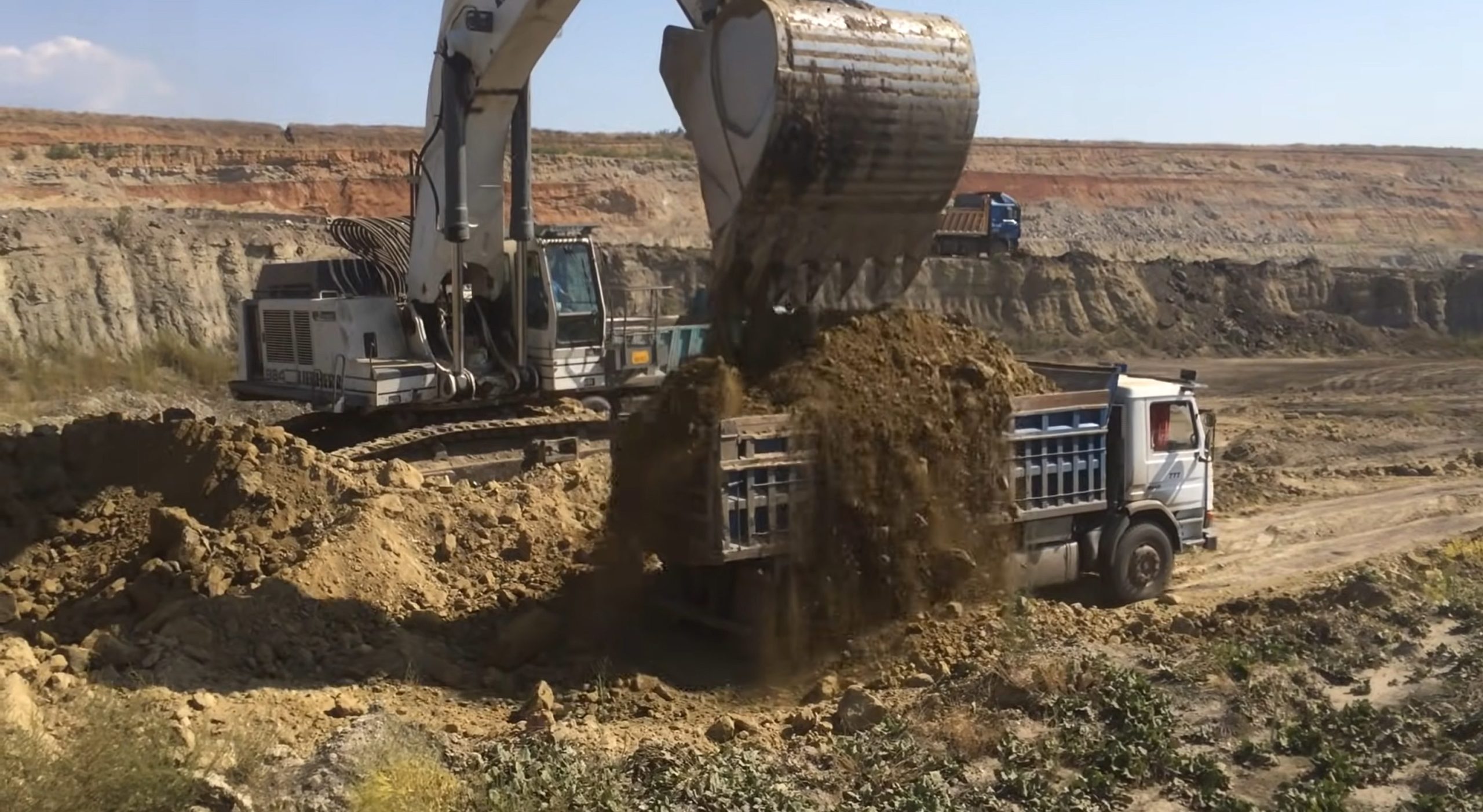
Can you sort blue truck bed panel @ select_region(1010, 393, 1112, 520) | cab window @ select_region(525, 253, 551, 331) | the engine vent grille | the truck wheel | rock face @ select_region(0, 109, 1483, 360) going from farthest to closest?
rock face @ select_region(0, 109, 1483, 360)
the truck wheel
the engine vent grille
cab window @ select_region(525, 253, 551, 331)
blue truck bed panel @ select_region(1010, 393, 1112, 520)

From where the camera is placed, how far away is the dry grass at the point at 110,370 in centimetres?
2292

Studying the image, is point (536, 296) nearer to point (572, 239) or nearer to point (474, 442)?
point (572, 239)

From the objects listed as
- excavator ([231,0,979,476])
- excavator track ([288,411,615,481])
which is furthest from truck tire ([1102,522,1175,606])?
→ excavator track ([288,411,615,481])

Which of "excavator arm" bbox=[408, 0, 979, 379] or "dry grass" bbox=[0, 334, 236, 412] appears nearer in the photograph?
"excavator arm" bbox=[408, 0, 979, 379]

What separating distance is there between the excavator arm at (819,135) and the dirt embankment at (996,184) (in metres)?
30.9

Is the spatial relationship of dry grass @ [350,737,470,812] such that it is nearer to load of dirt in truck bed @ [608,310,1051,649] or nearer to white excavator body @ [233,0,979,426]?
load of dirt in truck bed @ [608,310,1051,649]

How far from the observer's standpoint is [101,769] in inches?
249

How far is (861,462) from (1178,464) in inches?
135

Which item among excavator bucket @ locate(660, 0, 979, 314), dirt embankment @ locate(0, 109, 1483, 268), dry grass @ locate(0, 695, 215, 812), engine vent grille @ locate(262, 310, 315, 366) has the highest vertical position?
dirt embankment @ locate(0, 109, 1483, 268)

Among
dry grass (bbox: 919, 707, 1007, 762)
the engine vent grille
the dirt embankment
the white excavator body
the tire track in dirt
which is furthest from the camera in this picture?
the dirt embankment

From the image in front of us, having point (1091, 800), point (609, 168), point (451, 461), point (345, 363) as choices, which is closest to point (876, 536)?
point (1091, 800)

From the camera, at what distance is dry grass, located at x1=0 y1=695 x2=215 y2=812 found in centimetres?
603

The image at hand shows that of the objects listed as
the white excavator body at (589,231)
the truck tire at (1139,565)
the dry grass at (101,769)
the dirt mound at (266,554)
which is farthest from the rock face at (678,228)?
the dry grass at (101,769)

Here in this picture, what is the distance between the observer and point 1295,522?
1490 cm
